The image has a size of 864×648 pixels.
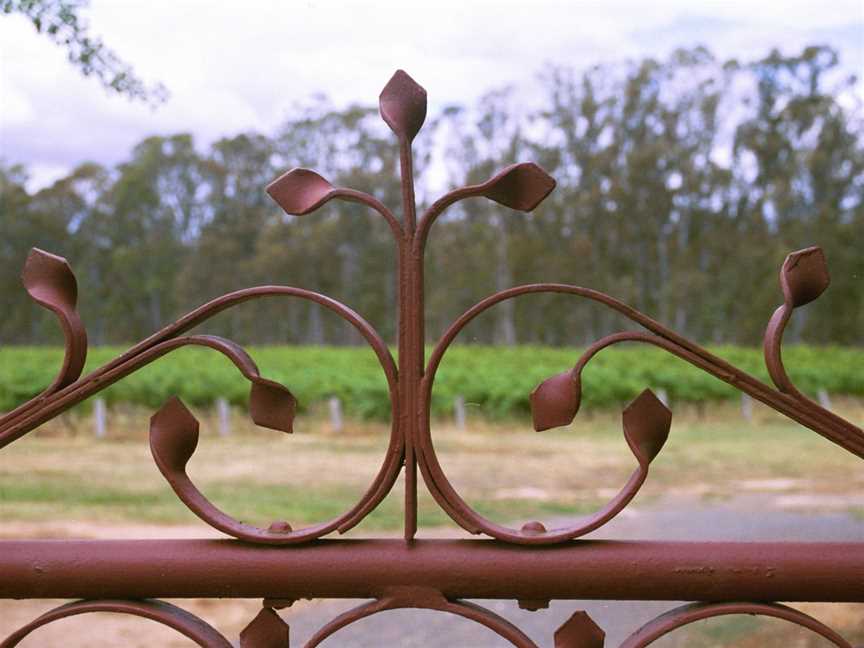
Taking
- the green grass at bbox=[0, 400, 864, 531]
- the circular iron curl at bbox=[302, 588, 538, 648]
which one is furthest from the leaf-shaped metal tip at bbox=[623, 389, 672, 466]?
the green grass at bbox=[0, 400, 864, 531]

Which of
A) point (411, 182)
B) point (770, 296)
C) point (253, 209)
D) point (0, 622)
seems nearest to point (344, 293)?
point (253, 209)

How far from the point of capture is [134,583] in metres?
0.55

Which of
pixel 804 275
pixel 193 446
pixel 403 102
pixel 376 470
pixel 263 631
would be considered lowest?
pixel 376 470

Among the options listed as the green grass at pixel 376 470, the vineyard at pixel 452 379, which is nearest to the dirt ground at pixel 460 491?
the green grass at pixel 376 470

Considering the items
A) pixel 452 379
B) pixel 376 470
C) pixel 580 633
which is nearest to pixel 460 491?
pixel 376 470

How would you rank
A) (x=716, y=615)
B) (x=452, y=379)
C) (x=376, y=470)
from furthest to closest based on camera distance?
(x=452, y=379)
(x=376, y=470)
(x=716, y=615)

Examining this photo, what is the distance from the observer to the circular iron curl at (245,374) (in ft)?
1.77

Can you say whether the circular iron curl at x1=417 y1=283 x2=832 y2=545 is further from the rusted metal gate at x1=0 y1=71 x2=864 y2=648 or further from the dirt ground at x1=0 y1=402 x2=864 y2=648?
the dirt ground at x1=0 y1=402 x2=864 y2=648

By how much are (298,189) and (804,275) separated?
0.98 ft

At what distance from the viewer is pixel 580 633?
556 millimetres

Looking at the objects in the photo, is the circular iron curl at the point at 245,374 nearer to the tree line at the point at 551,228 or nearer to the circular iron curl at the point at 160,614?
the circular iron curl at the point at 160,614

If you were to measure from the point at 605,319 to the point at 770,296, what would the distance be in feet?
9.21

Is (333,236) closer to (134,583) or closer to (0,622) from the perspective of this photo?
(0,622)

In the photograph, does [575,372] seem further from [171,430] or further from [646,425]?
[171,430]
